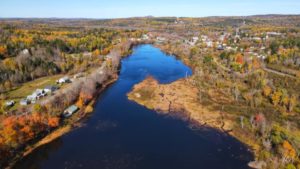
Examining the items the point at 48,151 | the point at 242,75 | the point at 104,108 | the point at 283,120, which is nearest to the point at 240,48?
the point at 242,75

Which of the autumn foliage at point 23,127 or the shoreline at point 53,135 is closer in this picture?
the shoreline at point 53,135

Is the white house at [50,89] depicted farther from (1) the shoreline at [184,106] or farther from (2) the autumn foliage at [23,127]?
(1) the shoreline at [184,106]

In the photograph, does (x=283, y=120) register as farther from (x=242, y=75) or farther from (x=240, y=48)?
(x=240, y=48)

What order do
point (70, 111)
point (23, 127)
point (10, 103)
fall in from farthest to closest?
1. point (10, 103)
2. point (70, 111)
3. point (23, 127)

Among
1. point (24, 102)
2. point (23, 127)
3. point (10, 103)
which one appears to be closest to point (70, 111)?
point (24, 102)

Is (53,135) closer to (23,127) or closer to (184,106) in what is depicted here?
(23,127)

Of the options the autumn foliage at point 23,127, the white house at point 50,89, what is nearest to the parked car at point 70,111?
the autumn foliage at point 23,127
